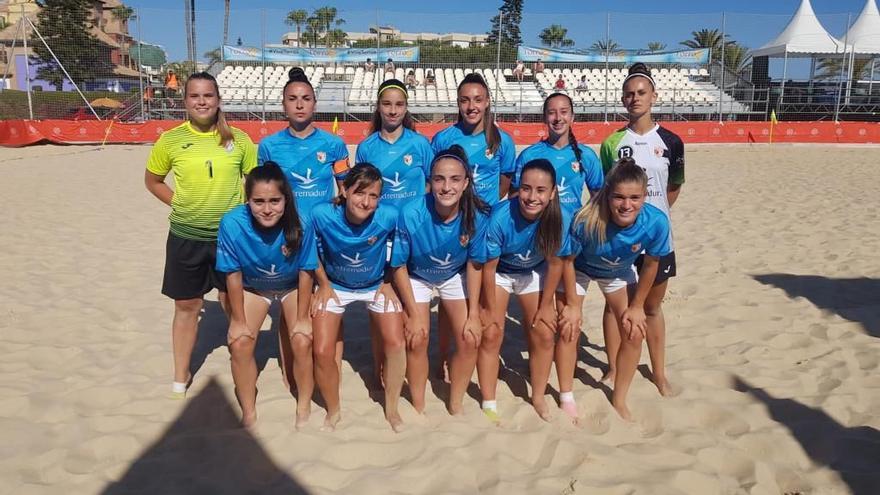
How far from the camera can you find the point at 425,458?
3.04m

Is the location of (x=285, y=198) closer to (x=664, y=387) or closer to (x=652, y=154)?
(x=652, y=154)

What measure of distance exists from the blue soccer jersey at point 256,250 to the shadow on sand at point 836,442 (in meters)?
2.62

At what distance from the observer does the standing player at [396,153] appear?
3820mm

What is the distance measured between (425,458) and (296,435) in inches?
27.8

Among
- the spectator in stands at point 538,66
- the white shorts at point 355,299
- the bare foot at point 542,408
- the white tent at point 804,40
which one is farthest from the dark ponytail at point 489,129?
the white tent at point 804,40

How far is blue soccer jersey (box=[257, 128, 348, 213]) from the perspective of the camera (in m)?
3.75

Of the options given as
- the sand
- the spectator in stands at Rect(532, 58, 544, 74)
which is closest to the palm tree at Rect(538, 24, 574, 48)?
the spectator in stands at Rect(532, 58, 544, 74)

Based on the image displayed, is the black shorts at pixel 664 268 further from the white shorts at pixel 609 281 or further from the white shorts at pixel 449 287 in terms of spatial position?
the white shorts at pixel 449 287

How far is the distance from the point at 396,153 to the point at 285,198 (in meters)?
0.90

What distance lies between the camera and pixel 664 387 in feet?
12.3

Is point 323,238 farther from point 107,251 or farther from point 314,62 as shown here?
point 314,62

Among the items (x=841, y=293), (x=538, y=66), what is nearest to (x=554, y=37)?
(x=538, y=66)

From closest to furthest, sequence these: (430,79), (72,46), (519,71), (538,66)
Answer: (72,46) → (519,71) → (430,79) → (538,66)

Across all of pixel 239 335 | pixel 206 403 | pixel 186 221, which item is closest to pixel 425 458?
pixel 239 335
